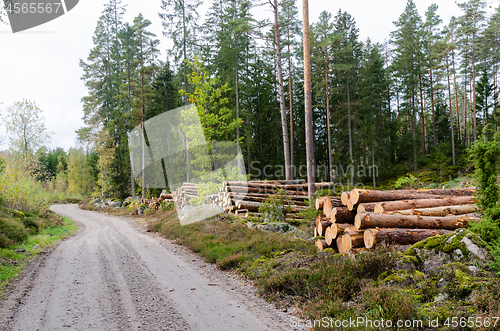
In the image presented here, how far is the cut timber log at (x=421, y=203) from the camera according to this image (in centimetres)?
758

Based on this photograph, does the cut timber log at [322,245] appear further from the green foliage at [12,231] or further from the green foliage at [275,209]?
the green foliage at [12,231]

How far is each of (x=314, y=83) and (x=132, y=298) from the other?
3045 cm

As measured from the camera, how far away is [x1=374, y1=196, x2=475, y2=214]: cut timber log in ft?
24.9

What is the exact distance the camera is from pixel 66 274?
765 centimetres

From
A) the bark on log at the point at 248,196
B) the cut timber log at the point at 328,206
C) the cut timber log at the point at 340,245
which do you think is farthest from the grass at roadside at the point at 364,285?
the bark on log at the point at 248,196

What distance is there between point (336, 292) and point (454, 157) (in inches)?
1288

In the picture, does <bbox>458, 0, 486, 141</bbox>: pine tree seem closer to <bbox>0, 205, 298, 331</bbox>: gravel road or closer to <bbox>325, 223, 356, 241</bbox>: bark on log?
<bbox>325, 223, 356, 241</bbox>: bark on log

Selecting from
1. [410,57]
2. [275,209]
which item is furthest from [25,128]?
[410,57]

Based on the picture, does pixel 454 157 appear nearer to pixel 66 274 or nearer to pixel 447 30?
pixel 447 30

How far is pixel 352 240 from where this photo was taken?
6.98m

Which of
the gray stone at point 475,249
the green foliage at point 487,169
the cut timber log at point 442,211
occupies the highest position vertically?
the green foliage at point 487,169

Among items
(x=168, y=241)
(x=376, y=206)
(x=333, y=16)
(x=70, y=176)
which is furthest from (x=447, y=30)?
(x=70, y=176)

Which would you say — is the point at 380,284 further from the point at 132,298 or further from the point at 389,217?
the point at 132,298

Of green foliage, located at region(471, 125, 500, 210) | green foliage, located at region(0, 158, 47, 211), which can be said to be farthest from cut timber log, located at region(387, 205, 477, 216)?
green foliage, located at region(0, 158, 47, 211)
